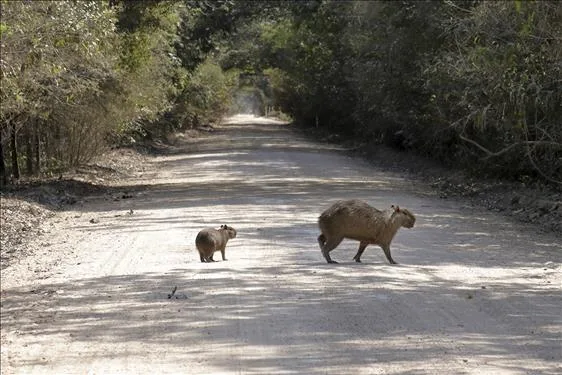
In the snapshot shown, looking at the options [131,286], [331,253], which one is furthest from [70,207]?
[131,286]

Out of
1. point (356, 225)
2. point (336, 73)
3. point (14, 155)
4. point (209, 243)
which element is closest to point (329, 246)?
point (356, 225)

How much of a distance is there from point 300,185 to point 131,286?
13.8 metres

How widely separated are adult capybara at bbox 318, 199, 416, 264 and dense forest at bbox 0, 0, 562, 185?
115 inches

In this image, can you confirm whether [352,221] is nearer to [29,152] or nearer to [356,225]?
[356,225]

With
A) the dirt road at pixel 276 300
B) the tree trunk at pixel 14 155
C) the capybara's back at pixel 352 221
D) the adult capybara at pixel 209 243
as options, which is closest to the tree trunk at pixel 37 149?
the tree trunk at pixel 14 155

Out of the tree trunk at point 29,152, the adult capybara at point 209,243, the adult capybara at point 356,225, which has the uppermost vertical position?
the adult capybara at point 356,225

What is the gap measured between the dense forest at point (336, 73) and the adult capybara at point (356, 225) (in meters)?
2.91

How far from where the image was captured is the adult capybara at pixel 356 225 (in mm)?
11859

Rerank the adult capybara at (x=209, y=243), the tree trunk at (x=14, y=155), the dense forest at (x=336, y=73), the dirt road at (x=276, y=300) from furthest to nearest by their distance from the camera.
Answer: the tree trunk at (x=14, y=155) → the dense forest at (x=336, y=73) → the adult capybara at (x=209, y=243) → the dirt road at (x=276, y=300)

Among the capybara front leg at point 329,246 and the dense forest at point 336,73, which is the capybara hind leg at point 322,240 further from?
the dense forest at point 336,73

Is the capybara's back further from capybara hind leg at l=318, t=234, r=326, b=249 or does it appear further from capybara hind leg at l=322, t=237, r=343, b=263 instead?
capybara hind leg at l=318, t=234, r=326, b=249

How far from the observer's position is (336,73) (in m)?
44.7

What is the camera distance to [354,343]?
789cm

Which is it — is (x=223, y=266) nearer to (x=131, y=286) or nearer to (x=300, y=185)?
(x=131, y=286)
